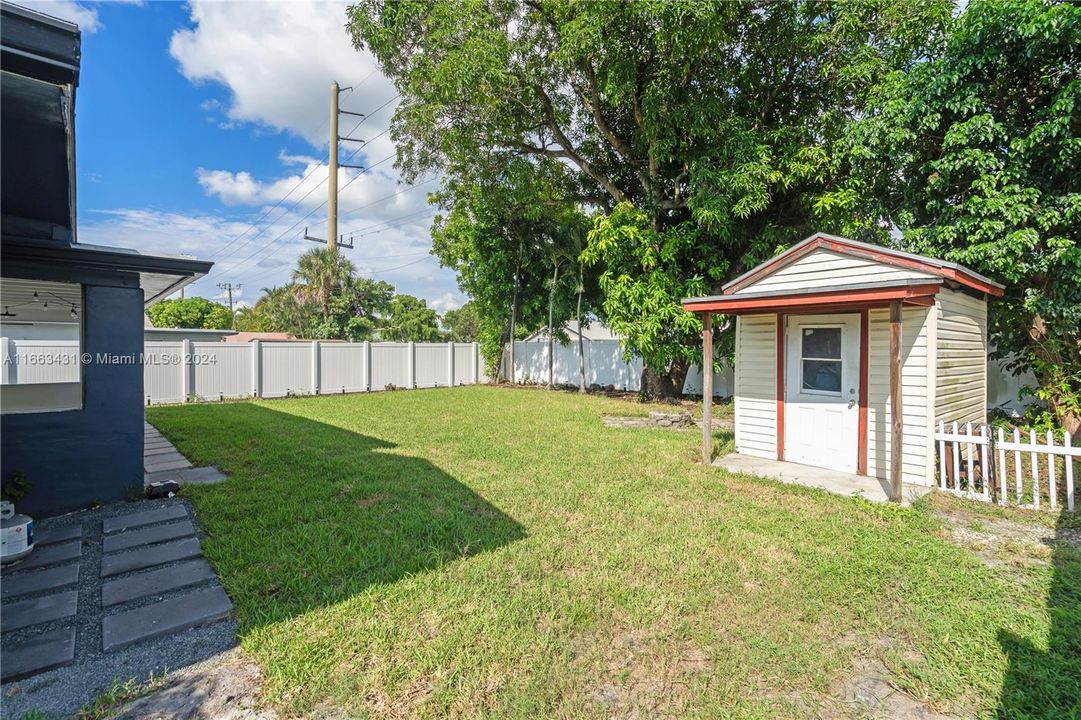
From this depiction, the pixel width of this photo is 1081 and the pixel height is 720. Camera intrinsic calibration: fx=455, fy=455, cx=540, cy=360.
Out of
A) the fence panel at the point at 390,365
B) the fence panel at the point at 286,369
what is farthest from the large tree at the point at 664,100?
the fence panel at the point at 286,369

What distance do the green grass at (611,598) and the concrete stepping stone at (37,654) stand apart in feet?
2.29

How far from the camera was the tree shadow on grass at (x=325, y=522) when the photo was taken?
2.88 metres

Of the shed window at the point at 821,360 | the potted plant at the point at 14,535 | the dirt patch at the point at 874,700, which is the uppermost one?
the shed window at the point at 821,360

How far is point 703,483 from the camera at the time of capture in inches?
201

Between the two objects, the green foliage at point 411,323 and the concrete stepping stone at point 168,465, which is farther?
the green foliage at point 411,323

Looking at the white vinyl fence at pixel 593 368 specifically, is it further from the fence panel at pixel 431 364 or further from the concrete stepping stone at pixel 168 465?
the concrete stepping stone at pixel 168 465

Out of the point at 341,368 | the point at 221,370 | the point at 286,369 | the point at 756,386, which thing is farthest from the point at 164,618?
the point at 341,368

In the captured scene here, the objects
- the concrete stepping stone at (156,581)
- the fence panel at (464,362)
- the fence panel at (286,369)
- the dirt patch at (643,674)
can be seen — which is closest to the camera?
the dirt patch at (643,674)

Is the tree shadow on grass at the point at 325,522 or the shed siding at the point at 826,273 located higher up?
the shed siding at the point at 826,273

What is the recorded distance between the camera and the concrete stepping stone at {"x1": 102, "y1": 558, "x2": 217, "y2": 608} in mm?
2719

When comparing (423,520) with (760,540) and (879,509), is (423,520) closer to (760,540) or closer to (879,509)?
(760,540)

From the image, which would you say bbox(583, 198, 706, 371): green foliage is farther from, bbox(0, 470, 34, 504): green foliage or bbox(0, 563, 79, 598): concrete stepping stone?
bbox(0, 470, 34, 504): green foliage

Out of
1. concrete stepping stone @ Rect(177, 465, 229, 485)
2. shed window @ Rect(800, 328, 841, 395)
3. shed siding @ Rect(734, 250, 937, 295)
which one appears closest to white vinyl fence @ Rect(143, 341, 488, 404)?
concrete stepping stone @ Rect(177, 465, 229, 485)

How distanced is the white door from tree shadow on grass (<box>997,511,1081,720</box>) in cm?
256
